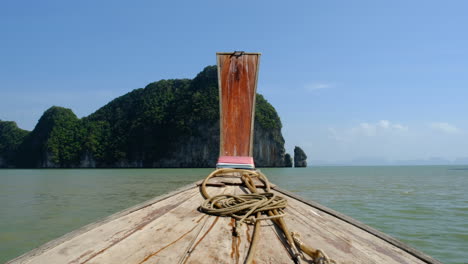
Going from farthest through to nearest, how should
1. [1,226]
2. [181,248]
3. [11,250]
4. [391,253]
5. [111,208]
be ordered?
1. [111,208]
2. [1,226]
3. [11,250]
4. [391,253]
5. [181,248]

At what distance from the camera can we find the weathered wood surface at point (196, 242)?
150cm

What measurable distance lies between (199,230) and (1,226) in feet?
21.1

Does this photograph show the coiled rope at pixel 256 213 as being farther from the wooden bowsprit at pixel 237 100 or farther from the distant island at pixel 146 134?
the distant island at pixel 146 134

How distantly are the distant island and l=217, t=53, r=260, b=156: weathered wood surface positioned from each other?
196 feet

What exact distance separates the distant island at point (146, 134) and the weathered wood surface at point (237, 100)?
59747 mm

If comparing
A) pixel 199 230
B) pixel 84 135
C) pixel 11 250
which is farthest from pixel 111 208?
pixel 84 135

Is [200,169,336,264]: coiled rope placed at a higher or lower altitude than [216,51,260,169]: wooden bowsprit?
lower

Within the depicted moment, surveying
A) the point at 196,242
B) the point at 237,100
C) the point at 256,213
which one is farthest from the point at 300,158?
the point at 196,242

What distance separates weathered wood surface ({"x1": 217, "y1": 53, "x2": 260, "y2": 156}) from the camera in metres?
6.18

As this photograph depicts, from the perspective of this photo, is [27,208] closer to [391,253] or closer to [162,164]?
[391,253]

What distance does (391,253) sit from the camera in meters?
1.74

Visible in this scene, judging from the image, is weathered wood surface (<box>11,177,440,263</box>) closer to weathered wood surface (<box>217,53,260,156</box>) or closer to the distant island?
weathered wood surface (<box>217,53,260,156</box>)

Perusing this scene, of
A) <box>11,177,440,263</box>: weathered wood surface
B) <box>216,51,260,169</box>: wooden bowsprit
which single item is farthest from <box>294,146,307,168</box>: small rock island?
<box>11,177,440,263</box>: weathered wood surface

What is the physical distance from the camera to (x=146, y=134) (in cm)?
7925
